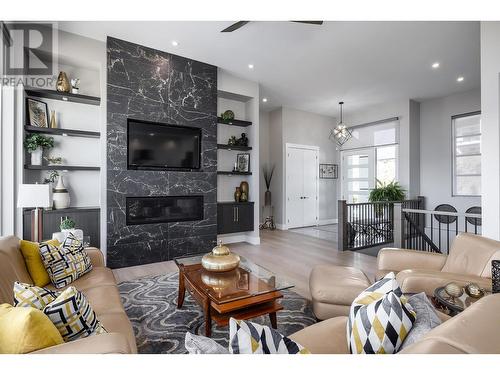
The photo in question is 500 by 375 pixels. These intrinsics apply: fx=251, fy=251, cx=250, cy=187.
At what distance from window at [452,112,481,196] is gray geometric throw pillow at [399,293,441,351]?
20.3 feet

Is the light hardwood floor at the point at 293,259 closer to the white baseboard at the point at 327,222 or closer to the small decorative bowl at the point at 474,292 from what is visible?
the small decorative bowl at the point at 474,292

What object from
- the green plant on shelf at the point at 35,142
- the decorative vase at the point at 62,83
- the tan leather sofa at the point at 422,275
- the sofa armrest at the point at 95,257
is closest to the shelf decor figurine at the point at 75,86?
the decorative vase at the point at 62,83

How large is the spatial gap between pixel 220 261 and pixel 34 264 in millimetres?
1415

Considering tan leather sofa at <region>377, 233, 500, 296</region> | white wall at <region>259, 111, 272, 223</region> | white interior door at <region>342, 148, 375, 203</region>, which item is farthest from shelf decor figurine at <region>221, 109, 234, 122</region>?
white interior door at <region>342, 148, 375, 203</region>

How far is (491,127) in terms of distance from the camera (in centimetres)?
273

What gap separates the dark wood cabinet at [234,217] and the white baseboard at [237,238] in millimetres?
242

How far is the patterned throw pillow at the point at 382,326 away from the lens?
906mm

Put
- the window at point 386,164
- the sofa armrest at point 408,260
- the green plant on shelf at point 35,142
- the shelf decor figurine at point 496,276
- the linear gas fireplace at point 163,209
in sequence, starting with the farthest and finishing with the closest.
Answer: the window at point 386,164 < the linear gas fireplace at point 163,209 < the green plant on shelf at point 35,142 < the sofa armrest at point 408,260 < the shelf decor figurine at point 496,276

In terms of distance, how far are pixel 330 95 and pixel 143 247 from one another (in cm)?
528

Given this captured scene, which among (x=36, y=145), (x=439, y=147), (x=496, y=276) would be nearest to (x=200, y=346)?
(x=496, y=276)

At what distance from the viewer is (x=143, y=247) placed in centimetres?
390

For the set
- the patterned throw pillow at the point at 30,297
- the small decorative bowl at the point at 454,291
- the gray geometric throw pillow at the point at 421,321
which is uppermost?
the patterned throw pillow at the point at 30,297

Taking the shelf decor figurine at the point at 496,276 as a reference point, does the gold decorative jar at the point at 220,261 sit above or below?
below
